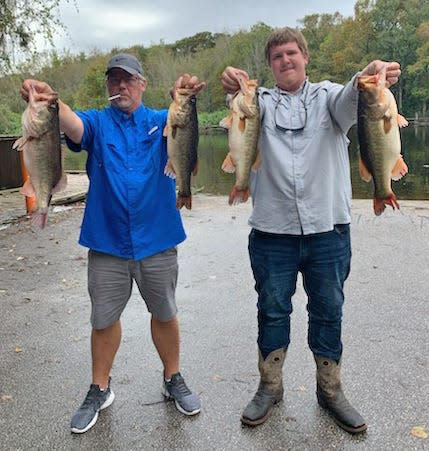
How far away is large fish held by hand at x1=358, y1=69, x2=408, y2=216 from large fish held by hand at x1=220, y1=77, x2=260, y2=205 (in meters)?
0.59

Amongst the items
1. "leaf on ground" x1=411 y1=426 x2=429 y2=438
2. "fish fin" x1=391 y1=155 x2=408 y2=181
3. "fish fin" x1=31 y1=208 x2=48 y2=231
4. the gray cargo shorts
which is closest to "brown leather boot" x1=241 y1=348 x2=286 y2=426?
the gray cargo shorts

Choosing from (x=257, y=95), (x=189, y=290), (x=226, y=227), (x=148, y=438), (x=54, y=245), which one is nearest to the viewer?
(x=257, y=95)

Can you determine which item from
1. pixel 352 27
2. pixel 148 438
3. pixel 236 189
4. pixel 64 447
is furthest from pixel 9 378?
pixel 352 27

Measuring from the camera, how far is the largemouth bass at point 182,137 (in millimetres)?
3121

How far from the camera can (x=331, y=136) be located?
10.6 ft

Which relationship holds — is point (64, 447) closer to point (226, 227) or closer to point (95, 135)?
point (95, 135)

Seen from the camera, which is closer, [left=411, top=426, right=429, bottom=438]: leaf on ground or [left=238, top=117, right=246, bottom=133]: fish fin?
[left=238, top=117, right=246, bottom=133]: fish fin

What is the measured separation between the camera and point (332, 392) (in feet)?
11.4

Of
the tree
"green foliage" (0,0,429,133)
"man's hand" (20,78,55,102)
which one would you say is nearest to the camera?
"man's hand" (20,78,55,102)

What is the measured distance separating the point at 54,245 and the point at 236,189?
580 centimetres

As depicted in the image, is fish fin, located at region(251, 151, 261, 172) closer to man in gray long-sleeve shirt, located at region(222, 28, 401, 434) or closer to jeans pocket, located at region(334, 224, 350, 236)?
man in gray long-sleeve shirt, located at region(222, 28, 401, 434)

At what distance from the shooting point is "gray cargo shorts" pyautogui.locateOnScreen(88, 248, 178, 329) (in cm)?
342

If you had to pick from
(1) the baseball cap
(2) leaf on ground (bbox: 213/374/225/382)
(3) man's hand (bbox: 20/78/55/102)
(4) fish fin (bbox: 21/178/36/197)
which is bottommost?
(2) leaf on ground (bbox: 213/374/225/382)

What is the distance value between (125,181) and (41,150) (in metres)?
0.53
